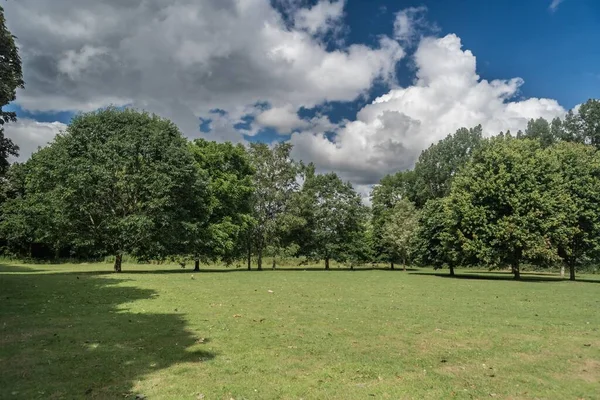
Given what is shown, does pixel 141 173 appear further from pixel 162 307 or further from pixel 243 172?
pixel 162 307

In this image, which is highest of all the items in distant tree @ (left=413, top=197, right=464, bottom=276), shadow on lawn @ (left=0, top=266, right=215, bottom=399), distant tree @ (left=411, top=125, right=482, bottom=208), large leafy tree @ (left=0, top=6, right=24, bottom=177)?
distant tree @ (left=411, top=125, right=482, bottom=208)

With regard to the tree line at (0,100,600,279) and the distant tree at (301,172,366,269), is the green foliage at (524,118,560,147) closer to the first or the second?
the tree line at (0,100,600,279)

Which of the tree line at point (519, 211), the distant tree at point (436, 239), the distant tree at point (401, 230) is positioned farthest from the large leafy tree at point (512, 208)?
the distant tree at point (401, 230)

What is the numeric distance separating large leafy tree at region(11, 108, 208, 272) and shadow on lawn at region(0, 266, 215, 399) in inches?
811

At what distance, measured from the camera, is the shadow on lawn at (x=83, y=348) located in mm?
6906

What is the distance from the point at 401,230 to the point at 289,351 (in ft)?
184

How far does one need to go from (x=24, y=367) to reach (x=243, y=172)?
45956mm

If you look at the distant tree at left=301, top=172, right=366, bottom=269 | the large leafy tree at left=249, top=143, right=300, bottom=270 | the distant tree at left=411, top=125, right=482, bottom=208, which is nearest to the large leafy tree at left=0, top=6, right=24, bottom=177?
the large leafy tree at left=249, top=143, right=300, bottom=270

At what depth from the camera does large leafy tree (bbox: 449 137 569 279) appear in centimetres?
3712

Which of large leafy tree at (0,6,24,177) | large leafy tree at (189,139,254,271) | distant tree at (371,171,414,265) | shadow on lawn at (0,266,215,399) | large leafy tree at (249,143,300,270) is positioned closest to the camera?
shadow on lawn at (0,266,215,399)

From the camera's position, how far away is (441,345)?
1028cm

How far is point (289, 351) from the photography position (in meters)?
9.41

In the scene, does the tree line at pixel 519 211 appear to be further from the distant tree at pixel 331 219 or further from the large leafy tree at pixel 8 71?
the large leafy tree at pixel 8 71

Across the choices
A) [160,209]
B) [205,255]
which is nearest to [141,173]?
[160,209]
